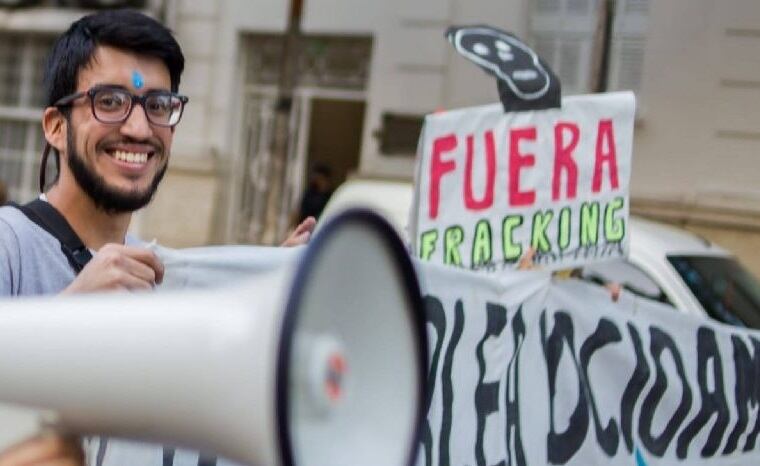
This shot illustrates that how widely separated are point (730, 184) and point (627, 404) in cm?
751

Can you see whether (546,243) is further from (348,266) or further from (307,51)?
(307,51)

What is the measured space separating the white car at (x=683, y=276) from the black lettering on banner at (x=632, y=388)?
3.82ft

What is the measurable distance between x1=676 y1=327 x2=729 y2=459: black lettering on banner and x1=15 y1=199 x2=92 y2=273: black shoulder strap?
2.85m

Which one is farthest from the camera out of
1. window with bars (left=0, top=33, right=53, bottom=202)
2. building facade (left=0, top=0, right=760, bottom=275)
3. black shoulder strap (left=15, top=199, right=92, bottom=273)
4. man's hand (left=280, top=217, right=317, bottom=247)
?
window with bars (left=0, top=33, right=53, bottom=202)

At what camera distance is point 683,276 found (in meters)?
5.89

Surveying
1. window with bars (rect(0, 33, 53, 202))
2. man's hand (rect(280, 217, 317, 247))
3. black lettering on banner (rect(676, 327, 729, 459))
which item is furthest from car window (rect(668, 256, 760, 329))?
window with bars (rect(0, 33, 53, 202))

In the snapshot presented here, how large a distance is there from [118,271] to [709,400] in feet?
10.7

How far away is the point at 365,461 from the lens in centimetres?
157

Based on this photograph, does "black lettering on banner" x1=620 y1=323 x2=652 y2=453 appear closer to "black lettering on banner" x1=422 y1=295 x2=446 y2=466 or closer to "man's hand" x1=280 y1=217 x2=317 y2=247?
"black lettering on banner" x1=422 y1=295 x2=446 y2=466

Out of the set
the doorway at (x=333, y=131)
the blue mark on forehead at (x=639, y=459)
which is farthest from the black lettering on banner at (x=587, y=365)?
the doorway at (x=333, y=131)

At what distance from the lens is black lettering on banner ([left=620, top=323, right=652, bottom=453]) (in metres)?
4.45

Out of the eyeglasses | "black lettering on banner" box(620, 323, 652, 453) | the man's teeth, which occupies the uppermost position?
the eyeglasses

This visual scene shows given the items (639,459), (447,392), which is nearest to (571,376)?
(639,459)

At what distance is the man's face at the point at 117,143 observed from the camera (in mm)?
2279
